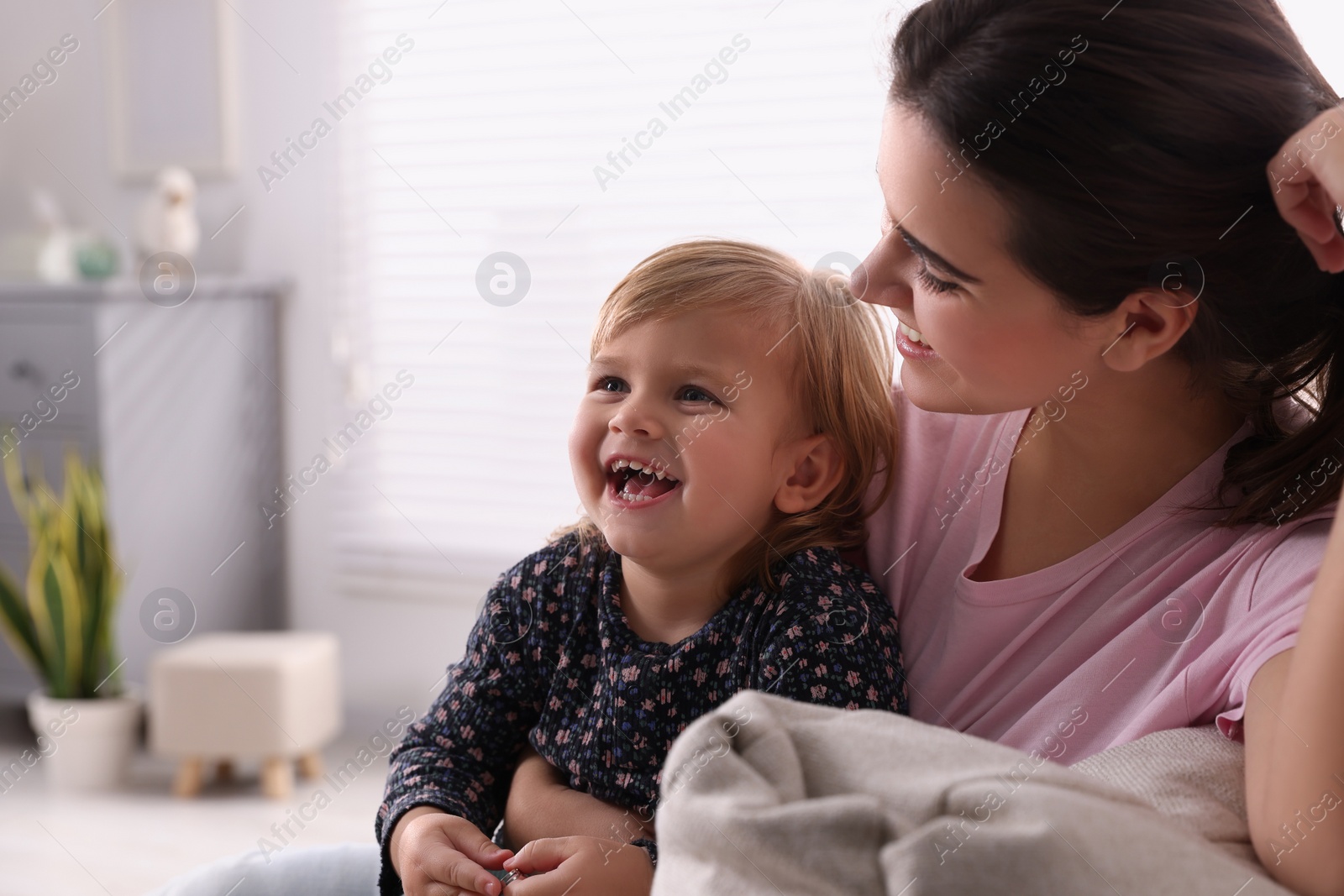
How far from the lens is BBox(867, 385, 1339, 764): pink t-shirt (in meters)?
0.95

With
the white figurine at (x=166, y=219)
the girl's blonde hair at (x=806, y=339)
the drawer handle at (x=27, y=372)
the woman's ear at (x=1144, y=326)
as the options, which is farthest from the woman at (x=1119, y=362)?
the white figurine at (x=166, y=219)

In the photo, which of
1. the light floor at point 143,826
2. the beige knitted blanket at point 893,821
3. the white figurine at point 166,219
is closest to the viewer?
the beige knitted blanket at point 893,821

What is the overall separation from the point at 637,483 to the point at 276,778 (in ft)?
8.08

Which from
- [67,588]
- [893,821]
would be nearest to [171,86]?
[67,588]

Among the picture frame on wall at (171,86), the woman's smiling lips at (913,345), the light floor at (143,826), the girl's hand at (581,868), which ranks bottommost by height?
the light floor at (143,826)

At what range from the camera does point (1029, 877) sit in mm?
652

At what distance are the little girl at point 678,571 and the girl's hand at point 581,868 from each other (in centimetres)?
1

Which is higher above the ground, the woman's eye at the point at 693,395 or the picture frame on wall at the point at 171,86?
the picture frame on wall at the point at 171,86

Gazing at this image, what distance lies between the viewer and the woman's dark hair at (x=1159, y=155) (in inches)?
36.4

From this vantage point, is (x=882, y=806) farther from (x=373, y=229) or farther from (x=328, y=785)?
(x=373, y=229)

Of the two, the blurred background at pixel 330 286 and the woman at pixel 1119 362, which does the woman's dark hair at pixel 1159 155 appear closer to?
the woman at pixel 1119 362

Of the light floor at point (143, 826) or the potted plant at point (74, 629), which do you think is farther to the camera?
the potted plant at point (74, 629)

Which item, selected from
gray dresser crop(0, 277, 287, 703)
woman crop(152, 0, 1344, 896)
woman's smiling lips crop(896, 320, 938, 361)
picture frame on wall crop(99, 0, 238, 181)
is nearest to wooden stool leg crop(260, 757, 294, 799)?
gray dresser crop(0, 277, 287, 703)

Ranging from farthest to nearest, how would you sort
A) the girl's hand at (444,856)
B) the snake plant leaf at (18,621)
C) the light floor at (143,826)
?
the snake plant leaf at (18,621), the light floor at (143,826), the girl's hand at (444,856)
